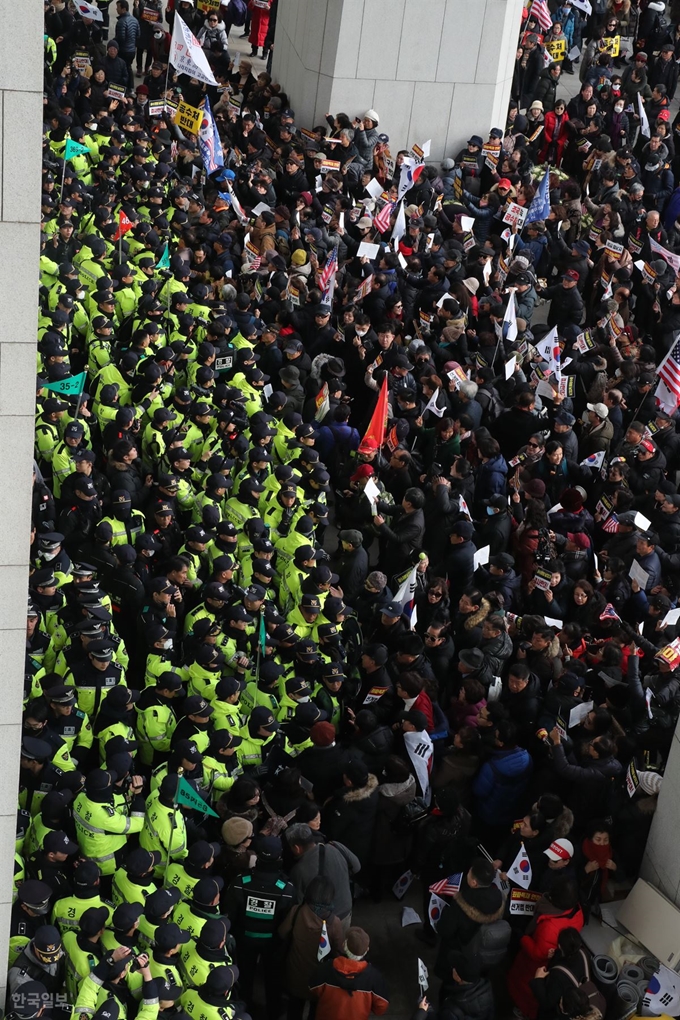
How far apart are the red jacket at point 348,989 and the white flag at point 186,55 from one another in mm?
12523

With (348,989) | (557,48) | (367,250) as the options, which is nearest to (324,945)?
(348,989)

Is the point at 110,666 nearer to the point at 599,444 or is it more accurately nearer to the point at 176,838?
the point at 176,838

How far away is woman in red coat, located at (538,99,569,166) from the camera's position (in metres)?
22.7

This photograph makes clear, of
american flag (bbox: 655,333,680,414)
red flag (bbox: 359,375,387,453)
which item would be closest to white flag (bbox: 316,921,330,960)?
red flag (bbox: 359,375,387,453)

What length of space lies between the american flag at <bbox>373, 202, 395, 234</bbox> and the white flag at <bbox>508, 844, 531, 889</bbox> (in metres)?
10.3

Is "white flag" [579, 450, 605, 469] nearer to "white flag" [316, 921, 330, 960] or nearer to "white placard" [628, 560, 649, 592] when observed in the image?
"white placard" [628, 560, 649, 592]

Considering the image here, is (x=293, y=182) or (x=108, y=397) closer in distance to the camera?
(x=108, y=397)

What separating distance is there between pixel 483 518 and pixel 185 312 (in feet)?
12.0

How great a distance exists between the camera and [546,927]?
8.66m

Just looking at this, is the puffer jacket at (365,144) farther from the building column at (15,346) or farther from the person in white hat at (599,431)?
the building column at (15,346)

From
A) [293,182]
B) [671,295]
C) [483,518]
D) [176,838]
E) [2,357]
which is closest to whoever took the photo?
[2,357]

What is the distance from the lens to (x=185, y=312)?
14.0m

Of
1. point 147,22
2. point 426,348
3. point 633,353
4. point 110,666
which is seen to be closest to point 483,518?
point 426,348

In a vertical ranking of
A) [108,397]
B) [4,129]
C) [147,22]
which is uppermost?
[4,129]
